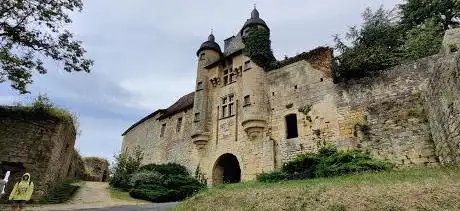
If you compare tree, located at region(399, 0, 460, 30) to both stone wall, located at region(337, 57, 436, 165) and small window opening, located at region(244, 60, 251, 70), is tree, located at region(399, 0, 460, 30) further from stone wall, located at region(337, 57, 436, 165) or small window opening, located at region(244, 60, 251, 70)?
small window opening, located at region(244, 60, 251, 70)

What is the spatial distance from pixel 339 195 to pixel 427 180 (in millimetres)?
2320

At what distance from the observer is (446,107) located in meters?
8.94

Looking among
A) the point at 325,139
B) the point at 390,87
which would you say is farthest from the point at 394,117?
the point at 325,139

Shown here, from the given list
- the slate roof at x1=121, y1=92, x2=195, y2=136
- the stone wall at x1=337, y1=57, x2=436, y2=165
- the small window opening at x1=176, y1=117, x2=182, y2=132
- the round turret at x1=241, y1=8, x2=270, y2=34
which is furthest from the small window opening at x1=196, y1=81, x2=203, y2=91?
the stone wall at x1=337, y1=57, x2=436, y2=165

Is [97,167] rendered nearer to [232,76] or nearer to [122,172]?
[122,172]

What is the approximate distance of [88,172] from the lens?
27125mm

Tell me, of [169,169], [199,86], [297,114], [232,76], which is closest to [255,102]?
[297,114]

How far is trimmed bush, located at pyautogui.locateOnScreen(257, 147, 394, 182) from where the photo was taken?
458 inches

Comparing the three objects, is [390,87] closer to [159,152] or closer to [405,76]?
[405,76]

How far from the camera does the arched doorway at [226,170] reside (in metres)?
18.9

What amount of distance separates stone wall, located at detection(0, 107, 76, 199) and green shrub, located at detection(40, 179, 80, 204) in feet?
0.96

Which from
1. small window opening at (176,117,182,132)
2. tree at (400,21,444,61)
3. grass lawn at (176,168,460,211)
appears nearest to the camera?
grass lawn at (176,168,460,211)

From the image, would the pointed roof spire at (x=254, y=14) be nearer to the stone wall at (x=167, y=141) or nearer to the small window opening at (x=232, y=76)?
the small window opening at (x=232, y=76)

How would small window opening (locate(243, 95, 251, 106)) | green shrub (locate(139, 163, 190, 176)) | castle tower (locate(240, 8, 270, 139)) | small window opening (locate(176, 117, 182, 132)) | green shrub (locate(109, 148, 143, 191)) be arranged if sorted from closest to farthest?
castle tower (locate(240, 8, 270, 139)) → small window opening (locate(243, 95, 251, 106)) → green shrub (locate(109, 148, 143, 191)) → green shrub (locate(139, 163, 190, 176)) → small window opening (locate(176, 117, 182, 132))
